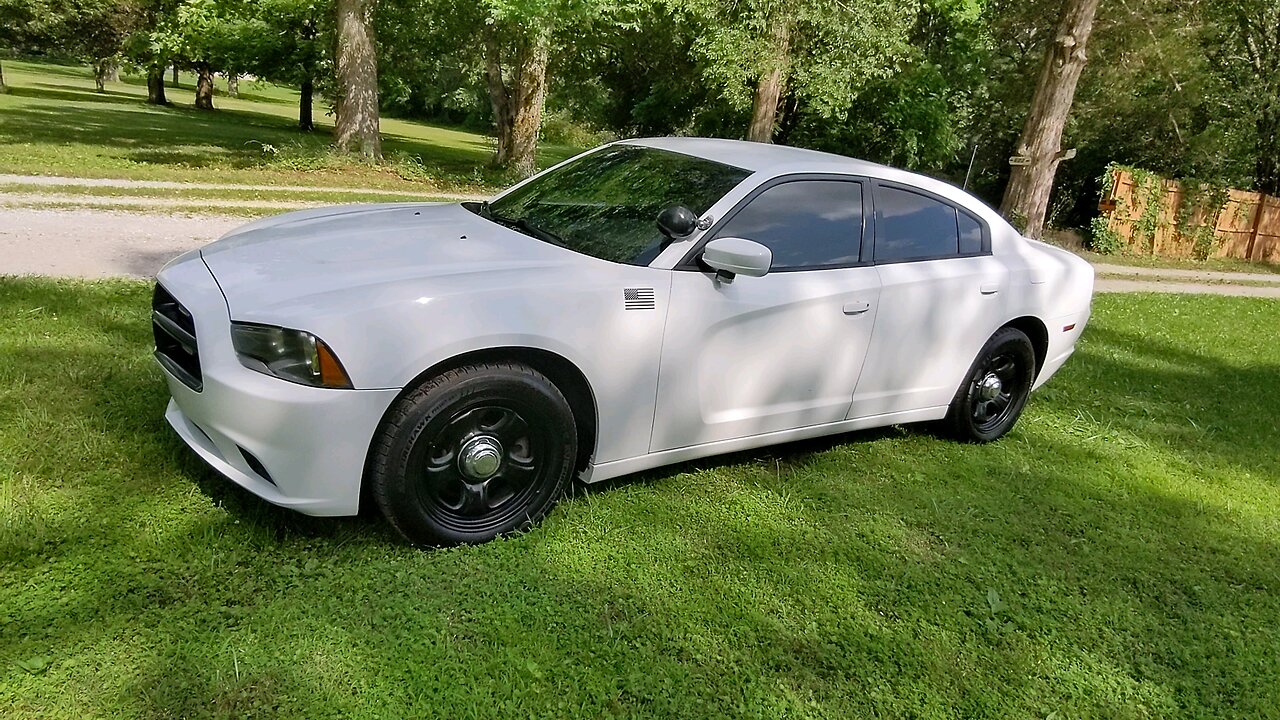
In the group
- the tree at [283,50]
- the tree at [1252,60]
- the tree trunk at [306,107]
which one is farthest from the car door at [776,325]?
the tree trunk at [306,107]

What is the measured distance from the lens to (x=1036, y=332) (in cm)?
504

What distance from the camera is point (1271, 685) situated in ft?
10.5

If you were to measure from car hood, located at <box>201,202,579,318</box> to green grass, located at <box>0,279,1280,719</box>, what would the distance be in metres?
0.92

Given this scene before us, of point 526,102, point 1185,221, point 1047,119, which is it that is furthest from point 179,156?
point 1185,221

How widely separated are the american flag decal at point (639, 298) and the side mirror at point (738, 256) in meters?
0.29

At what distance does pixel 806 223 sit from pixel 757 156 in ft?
1.48

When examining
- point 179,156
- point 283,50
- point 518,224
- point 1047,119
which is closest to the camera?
point 518,224

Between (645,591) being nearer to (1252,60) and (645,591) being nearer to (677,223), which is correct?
(677,223)

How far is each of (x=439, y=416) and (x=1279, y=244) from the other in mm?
24267

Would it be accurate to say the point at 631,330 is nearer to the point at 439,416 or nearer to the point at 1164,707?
the point at 439,416

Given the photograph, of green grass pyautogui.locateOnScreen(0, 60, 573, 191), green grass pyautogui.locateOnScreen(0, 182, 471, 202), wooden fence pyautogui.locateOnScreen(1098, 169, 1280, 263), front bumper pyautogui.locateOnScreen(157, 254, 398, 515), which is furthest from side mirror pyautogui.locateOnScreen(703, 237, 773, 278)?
wooden fence pyautogui.locateOnScreen(1098, 169, 1280, 263)

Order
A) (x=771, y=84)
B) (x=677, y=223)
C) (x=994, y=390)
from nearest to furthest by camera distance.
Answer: (x=677, y=223) < (x=994, y=390) < (x=771, y=84)

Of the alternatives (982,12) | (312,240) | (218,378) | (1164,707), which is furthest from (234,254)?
(982,12)

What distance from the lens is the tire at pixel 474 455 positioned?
301 centimetres
